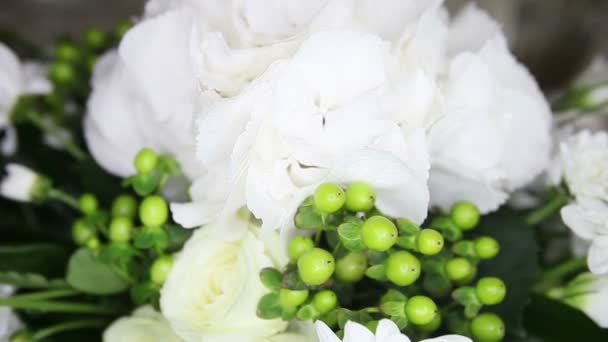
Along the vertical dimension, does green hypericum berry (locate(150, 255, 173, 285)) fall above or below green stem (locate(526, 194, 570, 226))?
above

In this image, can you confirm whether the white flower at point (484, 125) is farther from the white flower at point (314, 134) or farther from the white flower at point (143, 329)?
the white flower at point (143, 329)

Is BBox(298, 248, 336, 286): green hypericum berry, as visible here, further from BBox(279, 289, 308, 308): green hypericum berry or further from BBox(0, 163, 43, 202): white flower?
BBox(0, 163, 43, 202): white flower

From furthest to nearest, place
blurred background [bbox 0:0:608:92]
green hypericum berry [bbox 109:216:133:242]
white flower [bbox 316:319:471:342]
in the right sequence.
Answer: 1. blurred background [bbox 0:0:608:92]
2. green hypericum berry [bbox 109:216:133:242]
3. white flower [bbox 316:319:471:342]

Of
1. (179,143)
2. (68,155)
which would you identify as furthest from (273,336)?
(68,155)

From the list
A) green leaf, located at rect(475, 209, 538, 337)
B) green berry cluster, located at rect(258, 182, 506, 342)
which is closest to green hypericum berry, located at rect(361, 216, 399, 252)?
green berry cluster, located at rect(258, 182, 506, 342)

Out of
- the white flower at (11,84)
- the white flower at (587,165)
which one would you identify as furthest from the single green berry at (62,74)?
the white flower at (587,165)
